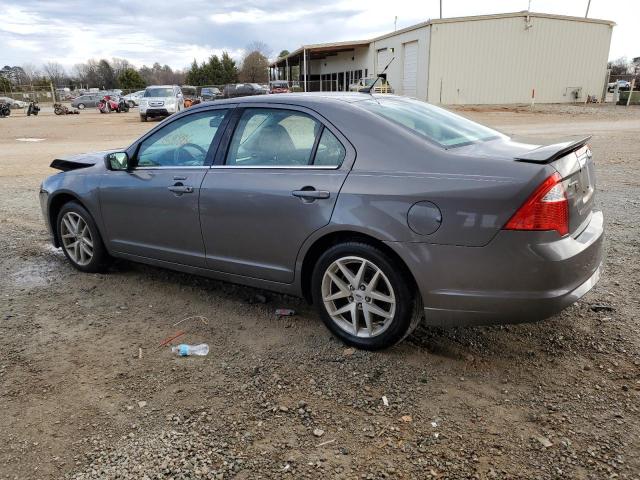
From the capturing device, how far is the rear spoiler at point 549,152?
283 centimetres

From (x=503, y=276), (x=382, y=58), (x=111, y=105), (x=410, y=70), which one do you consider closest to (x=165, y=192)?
(x=503, y=276)

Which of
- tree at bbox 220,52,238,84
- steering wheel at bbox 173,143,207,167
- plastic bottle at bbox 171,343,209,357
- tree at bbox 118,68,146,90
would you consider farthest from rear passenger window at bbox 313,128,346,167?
tree at bbox 118,68,146,90

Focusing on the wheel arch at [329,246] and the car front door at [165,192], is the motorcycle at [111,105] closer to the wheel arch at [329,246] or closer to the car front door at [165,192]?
the car front door at [165,192]

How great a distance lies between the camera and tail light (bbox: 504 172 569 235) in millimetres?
2725

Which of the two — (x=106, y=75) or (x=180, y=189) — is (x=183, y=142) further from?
(x=106, y=75)

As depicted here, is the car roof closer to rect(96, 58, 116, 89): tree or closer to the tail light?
the tail light

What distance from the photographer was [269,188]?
3.57m

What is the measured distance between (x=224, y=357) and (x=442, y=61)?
32682 mm

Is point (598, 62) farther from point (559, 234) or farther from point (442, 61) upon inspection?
point (559, 234)

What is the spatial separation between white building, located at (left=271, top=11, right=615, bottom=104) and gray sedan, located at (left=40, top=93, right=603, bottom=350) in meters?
31.1

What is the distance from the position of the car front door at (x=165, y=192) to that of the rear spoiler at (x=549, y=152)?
7.40ft

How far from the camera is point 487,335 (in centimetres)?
360

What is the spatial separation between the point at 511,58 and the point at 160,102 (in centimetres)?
2173

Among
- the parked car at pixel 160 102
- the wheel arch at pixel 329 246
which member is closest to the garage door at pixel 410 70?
the parked car at pixel 160 102
